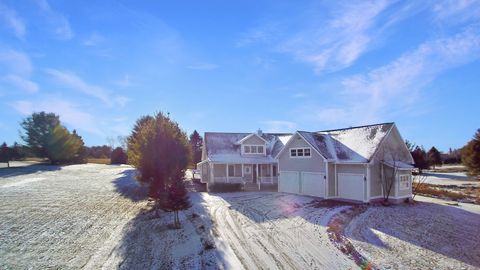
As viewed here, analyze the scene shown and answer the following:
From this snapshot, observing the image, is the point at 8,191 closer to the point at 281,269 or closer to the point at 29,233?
the point at 29,233

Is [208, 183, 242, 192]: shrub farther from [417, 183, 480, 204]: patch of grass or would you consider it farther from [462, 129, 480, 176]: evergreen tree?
[462, 129, 480, 176]: evergreen tree

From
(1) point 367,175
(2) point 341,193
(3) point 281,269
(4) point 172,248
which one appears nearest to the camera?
(3) point 281,269

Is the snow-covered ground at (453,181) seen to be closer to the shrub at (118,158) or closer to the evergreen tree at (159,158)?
the evergreen tree at (159,158)

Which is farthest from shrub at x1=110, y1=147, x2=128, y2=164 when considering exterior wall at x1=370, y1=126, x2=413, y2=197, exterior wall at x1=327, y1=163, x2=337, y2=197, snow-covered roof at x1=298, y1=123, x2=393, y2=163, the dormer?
exterior wall at x1=370, y1=126, x2=413, y2=197

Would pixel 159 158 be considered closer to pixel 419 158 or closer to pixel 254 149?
pixel 254 149

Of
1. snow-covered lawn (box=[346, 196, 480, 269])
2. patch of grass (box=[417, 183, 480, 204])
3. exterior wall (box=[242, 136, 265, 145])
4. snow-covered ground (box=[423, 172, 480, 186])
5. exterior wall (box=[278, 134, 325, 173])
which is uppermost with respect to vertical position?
exterior wall (box=[242, 136, 265, 145])

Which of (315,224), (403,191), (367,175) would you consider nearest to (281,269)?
(315,224)
